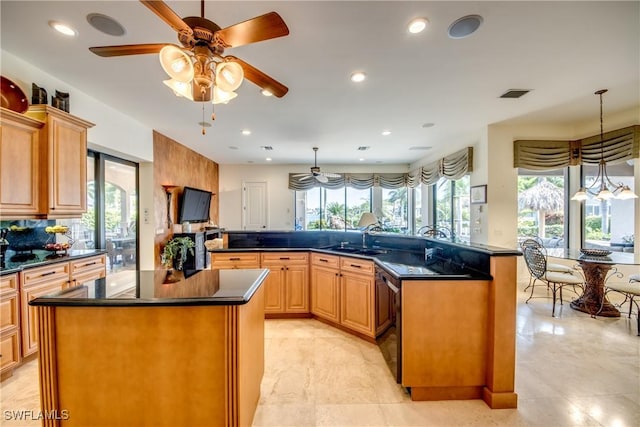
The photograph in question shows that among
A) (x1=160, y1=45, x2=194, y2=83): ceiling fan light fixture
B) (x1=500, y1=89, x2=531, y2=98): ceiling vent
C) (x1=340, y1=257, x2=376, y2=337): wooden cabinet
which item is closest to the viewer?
(x1=160, y1=45, x2=194, y2=83): ceiling fan light fixture

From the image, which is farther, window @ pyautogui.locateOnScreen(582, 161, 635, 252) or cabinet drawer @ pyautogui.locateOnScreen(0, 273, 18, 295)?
window @ pyautogui.locateOnScreen(582, 161, 635, 252)

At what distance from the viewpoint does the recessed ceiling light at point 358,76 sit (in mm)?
2840

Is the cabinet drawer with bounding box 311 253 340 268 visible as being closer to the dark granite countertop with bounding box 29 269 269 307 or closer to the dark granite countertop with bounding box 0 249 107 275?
the dark granite countertop with bounding box 29 269 269 307

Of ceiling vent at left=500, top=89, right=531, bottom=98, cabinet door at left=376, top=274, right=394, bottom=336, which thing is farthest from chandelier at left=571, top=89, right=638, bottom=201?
cabinet door at left=376, top=274, right=394, bottom=336

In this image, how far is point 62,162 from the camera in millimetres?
2793

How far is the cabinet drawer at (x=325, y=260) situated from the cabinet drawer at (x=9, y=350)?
2.74 m

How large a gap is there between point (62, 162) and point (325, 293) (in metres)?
3.09

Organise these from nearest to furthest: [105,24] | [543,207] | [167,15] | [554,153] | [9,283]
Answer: [167,15] < [105,24] < [9,283] < [554,153] < [543,207]

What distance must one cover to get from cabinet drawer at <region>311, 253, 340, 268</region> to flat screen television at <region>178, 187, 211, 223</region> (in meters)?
3.58

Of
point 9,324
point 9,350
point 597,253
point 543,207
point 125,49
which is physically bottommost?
point 9,350

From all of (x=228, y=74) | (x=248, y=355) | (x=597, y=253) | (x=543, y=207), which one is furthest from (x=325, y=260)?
(x=543, y=207)

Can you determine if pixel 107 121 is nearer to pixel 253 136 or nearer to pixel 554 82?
pixel 253 136

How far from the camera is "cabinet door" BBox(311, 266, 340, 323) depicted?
10.5 feet

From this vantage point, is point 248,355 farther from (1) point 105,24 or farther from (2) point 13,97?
(2) point 13,97
